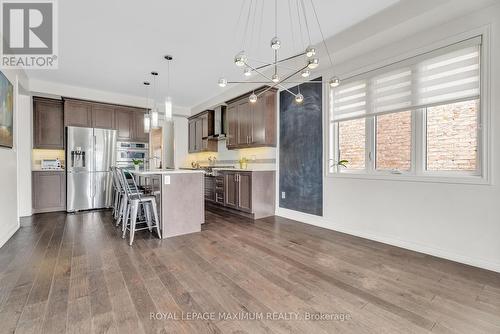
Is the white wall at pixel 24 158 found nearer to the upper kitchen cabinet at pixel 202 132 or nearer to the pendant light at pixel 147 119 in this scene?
the pendant light at pixel 147 119

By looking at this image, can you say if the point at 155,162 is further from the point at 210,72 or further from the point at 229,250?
the point at 229,250

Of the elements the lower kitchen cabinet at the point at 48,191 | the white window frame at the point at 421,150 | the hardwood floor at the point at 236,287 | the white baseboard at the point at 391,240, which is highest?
the white window frame at the point at 421,150

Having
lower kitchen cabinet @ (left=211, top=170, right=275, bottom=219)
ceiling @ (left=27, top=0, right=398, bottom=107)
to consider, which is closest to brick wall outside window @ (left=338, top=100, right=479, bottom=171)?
ceiling @ (left=27, top=0, right=398, bottom=107)

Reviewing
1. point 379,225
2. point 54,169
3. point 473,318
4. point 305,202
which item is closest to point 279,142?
point 305,202

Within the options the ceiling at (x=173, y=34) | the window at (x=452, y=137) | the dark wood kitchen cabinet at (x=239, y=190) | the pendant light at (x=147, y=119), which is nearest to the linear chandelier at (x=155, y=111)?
the pendant light at (x=147, y=119)

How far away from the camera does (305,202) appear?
425cm

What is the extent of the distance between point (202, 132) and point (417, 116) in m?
5.13

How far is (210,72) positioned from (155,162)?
3.55m

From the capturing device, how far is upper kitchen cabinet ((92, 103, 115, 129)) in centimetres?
545

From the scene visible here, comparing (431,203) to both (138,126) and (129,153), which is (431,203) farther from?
(138,126)

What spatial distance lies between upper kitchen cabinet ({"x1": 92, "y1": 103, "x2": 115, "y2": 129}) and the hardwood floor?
311 centimetres

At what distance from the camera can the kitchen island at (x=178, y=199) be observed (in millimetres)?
3330

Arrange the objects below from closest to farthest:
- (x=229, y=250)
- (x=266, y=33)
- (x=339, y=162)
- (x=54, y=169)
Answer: (x=229, y=250) → (x=266, y=33) → (x=339, y=162) → (x=54, y=169)

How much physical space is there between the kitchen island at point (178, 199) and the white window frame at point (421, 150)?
2193 millimetres
